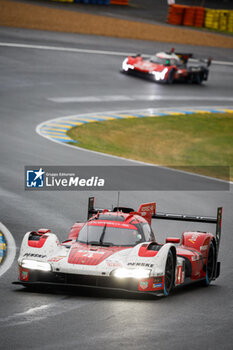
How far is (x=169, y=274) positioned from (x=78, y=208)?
7243 millimetres

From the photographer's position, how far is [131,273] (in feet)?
38.0

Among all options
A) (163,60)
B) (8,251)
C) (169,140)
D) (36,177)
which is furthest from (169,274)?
(163,60)

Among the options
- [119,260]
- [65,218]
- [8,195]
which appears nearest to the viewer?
[119,260]

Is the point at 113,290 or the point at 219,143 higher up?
the point at 113,290

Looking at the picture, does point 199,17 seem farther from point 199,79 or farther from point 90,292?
point 90,292

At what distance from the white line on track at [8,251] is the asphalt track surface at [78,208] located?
13 cm

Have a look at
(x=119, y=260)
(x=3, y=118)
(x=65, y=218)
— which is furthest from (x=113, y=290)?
(x=3, y=118)

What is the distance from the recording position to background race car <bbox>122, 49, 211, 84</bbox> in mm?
44500

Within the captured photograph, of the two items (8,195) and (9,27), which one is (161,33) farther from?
(8,195)

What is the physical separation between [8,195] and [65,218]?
2.22 m

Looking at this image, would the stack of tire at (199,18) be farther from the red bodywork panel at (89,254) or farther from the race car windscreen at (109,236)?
the red bodywork panel at (89,254)

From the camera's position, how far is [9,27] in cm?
5016

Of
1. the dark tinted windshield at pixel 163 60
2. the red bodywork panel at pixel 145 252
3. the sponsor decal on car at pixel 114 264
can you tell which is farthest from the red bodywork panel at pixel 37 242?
the dark tinted windshield at pixel 163 60

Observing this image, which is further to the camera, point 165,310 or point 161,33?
point 161,33
